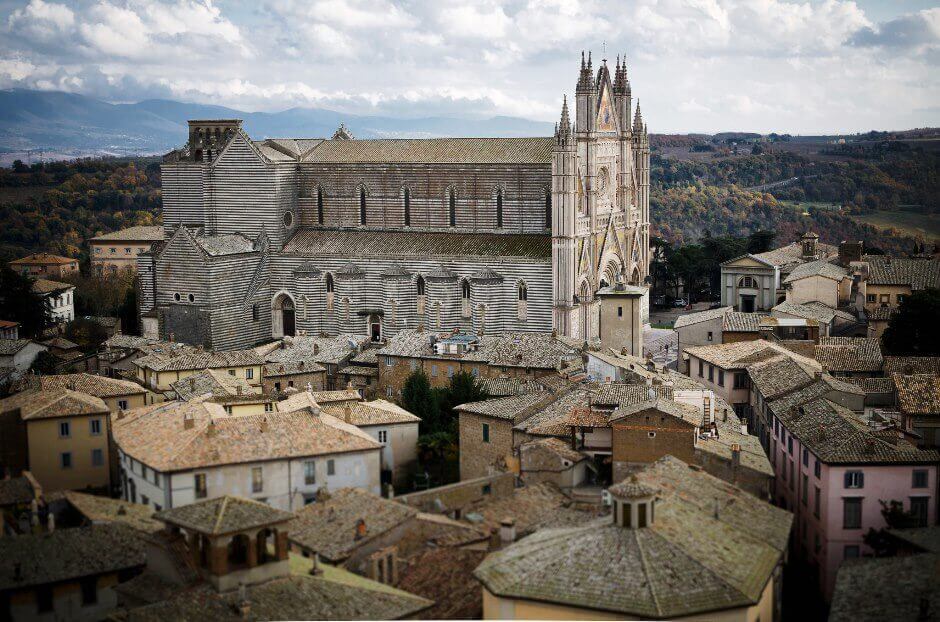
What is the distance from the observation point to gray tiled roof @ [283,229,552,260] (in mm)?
49438

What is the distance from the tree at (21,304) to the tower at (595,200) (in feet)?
69.9

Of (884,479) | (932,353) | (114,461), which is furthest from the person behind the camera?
(932,353)

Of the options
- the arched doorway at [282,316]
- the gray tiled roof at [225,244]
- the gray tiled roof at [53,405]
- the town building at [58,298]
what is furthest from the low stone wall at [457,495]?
the town building at [58,298]

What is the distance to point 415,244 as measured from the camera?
2020 inches

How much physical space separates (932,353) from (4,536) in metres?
29.1

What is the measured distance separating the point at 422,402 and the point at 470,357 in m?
4.39

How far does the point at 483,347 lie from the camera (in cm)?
4225

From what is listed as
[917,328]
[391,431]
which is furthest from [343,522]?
[917,328]

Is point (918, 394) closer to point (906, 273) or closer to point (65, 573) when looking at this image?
point (906, 273)

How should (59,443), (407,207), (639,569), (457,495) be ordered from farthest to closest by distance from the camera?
(407,207), (59,443), (457,495), (639,569)

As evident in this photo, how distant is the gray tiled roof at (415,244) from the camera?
4944cm

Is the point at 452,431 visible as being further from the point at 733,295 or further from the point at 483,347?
the point at 733,295

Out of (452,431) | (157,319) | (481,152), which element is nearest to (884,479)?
(452,431)

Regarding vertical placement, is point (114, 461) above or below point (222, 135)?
below
